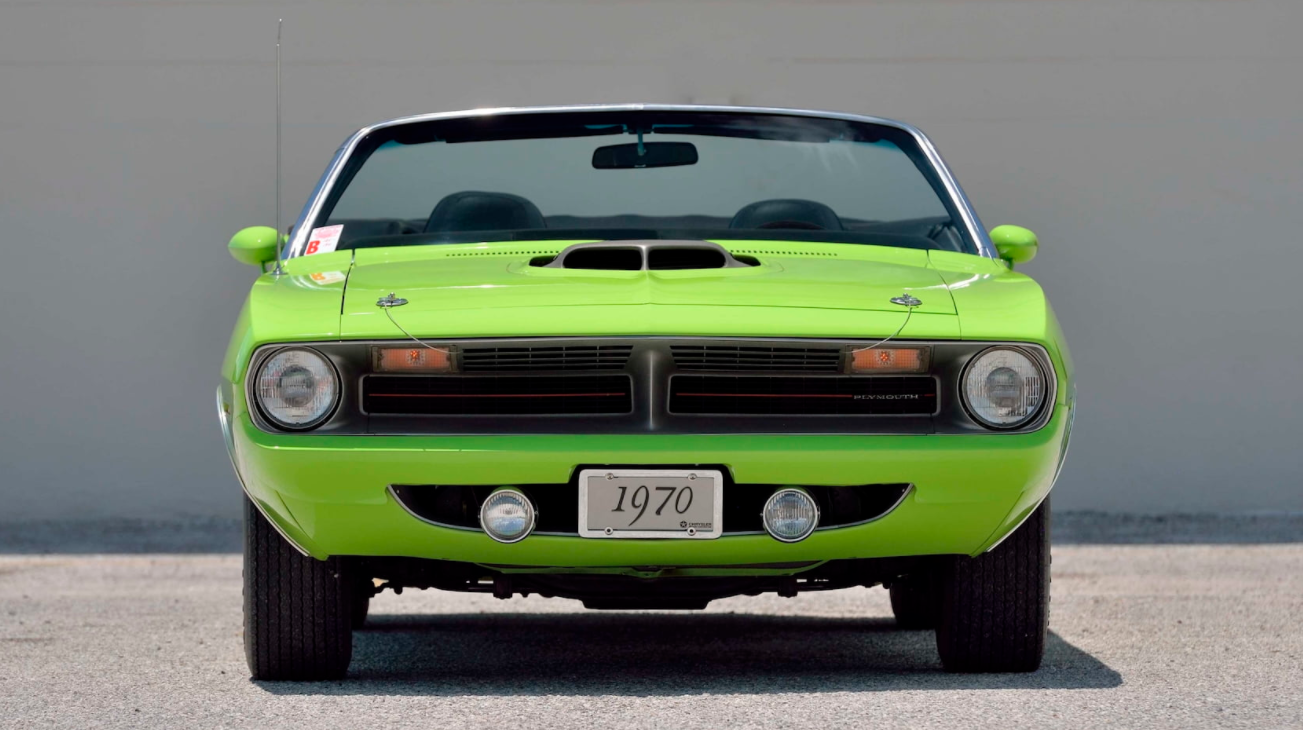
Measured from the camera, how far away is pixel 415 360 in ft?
12.7

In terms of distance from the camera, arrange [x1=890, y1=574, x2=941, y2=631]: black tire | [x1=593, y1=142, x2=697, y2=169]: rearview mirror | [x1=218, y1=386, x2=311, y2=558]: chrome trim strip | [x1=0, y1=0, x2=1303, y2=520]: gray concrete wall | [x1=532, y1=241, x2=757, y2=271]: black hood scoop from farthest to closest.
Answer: [x1=0, y1=0, x2=1303, y2=520]: gray concrete wall → [x1=890, y1=574, x2=941, y2=631]: black tire → [x1=593, y1=142, x2=697, y2=169]: rearview mirror → [x1=532, y1=241, x2=757, y2=271]: black hood scoop → [x1=218, y1=386, x2=311, y2=558]: chrome trim strip

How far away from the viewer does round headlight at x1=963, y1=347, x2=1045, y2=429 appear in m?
3.93

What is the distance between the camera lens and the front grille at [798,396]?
12.8 ft

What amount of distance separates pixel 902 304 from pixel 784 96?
593 cm

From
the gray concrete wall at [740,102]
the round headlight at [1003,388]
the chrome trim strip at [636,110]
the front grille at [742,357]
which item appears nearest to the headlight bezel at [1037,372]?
the round headlight at [1003,388]

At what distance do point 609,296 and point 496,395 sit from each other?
13.2 inches

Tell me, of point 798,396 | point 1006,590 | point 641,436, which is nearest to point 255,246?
point 641,436

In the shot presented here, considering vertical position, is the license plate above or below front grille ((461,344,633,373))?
below

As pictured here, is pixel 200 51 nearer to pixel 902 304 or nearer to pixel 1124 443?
pixel 1124 443

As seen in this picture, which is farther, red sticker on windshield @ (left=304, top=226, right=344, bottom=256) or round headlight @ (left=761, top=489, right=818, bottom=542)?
red sticker on windshield @ (left=304, top=226, right=344, bottom=256)

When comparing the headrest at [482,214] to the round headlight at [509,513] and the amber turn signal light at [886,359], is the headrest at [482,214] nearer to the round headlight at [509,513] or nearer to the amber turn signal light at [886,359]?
the round headlight at [509,513]

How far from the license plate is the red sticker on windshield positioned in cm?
131

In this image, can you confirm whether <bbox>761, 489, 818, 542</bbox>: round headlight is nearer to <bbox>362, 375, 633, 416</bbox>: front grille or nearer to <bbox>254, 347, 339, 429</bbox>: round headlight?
<bbox>362, 375, 633, 416</bbox>: front grille

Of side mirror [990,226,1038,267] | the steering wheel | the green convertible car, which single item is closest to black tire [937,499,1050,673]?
the green convertible car
